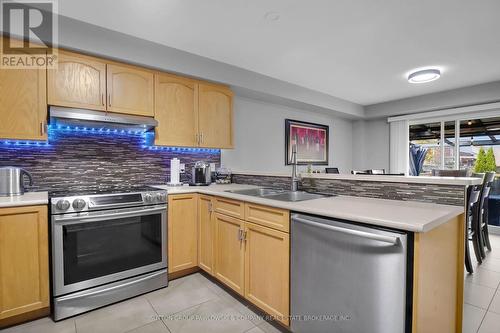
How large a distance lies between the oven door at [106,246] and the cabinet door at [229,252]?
1.70 feet

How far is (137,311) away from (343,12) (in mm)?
2933

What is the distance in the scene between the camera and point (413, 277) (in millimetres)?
1127

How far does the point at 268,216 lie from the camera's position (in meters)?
1.79

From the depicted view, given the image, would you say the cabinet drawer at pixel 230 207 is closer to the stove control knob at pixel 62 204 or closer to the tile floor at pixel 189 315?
the tile floor at pixel 189 315

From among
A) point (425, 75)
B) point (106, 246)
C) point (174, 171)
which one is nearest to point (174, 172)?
point (174, 171)

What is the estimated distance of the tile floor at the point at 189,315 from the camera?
1.78 metres

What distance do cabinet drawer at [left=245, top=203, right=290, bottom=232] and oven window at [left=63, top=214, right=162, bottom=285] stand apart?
95cm

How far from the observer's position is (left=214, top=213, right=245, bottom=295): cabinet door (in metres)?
2.04

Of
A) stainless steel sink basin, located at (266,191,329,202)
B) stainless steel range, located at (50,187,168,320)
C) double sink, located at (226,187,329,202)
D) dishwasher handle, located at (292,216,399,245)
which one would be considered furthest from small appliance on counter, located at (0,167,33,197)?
dishwasher handle, located at (292,216,399,245)

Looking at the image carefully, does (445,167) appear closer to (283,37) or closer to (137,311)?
(283,37)

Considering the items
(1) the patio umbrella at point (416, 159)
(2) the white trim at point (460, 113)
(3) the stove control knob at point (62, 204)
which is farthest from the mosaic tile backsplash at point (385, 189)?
(1) the patio umbrella at point (416, 159)

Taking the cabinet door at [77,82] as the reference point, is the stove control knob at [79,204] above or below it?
below

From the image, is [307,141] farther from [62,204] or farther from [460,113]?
[62,204]

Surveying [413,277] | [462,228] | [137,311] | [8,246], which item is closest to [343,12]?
[462,228]
